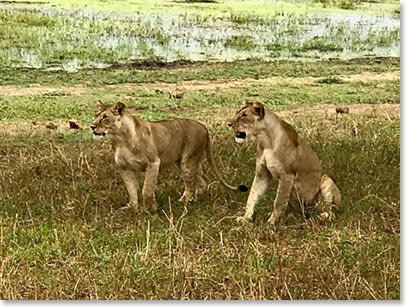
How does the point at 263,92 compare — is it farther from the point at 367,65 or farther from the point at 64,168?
the point at 64,168

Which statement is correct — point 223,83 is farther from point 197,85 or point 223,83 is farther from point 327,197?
point 327,197

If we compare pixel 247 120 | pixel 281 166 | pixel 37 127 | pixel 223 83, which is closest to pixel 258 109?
pixel 247 120

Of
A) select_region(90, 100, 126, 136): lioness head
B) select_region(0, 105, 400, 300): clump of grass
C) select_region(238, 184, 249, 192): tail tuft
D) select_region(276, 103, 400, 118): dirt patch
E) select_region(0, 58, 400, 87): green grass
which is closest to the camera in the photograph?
select_region(0, 105, 400, 300): clump of grass

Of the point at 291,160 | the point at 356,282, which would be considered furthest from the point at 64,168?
the point at 356,282

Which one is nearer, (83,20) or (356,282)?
(356,282)

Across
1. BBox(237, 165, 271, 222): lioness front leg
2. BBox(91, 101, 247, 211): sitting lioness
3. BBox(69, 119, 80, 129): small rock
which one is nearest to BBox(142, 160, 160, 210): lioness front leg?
BBox(91, 101, 247, 211): sitting lioness

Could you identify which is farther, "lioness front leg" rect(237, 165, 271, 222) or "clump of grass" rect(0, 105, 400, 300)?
"lioness front leg" rect(237, 165, 271, 222)

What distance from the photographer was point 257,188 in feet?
10.5

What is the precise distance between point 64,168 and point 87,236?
0.66m

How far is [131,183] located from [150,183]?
0.07m

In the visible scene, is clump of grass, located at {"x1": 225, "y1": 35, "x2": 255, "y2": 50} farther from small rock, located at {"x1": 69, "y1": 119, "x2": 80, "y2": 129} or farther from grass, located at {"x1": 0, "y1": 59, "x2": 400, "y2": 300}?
small rock, located at {"x1": 69, "y1": 119, "x2": 80, "y2": 129}

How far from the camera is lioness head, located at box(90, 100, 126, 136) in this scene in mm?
3201

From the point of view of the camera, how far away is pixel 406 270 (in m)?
2.72

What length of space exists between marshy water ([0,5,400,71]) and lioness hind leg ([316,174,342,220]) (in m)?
0.61
